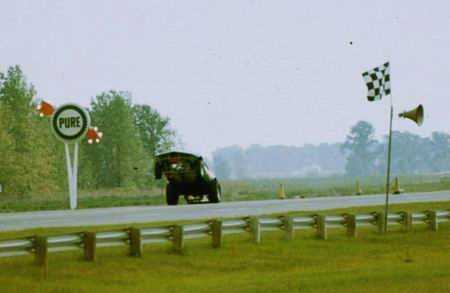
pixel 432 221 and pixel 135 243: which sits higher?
pixel 135 243

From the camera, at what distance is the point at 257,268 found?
19281 mm

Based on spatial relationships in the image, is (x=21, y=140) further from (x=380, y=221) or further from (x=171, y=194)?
(x=380, y=221)

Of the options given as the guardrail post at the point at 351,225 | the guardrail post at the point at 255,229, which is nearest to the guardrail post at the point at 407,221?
the guardrail post at the point at 351,225

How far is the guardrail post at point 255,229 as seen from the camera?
2219cm

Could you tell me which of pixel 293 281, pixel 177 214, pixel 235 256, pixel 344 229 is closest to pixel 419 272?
pixel 293 281

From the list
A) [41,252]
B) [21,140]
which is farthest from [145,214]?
[21,140]

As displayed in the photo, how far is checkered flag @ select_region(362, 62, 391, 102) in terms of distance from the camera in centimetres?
2280

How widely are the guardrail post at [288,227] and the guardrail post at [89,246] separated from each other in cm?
611

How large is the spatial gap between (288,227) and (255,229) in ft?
3.65

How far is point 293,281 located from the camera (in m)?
16.4

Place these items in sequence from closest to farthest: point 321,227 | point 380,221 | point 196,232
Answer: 1. point 196,232
2. point 321,227
3. point 380,221

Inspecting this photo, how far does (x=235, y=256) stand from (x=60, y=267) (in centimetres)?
434

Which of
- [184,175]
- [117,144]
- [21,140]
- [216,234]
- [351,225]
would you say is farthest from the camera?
[117,144]

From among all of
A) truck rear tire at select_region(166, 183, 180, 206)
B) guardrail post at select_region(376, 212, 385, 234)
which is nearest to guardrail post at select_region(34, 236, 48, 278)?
guardrail post at select_region(376, 212, 385, 234)
